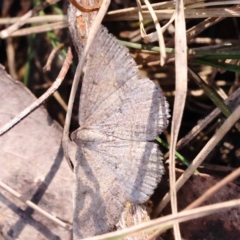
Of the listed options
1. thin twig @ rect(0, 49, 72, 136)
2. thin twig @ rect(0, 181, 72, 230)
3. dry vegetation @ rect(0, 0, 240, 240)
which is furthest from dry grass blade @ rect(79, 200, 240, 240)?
thin twig @ rect(0, 49, 72, 136)

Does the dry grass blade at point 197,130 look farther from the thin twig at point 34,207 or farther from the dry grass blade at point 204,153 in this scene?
the thin twig at point 34,207

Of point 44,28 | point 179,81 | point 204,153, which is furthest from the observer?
point 44,28

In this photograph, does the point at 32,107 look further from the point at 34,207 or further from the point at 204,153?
the point at 204,153

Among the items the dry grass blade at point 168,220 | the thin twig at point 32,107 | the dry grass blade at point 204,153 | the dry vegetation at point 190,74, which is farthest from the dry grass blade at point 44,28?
the dry grass blade at point 168,220

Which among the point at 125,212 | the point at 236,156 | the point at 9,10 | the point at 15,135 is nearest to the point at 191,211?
the point at 125,212

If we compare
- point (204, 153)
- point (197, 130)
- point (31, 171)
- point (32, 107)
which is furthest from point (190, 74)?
point (31, 171)
